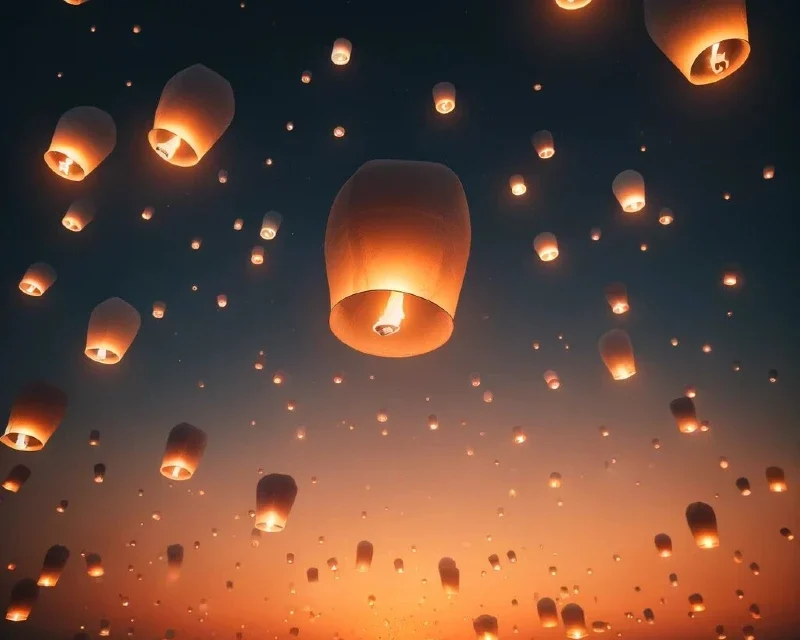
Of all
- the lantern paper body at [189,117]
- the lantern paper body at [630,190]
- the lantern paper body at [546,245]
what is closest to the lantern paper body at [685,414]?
the lantern paper body at [546,245]

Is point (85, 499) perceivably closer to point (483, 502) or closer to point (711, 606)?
point (483, 502)

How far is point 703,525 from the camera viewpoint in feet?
17.8

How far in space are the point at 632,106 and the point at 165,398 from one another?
627 cm

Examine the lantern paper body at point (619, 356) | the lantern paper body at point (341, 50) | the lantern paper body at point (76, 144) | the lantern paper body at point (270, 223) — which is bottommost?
the lantern paper body at point (619, 356)

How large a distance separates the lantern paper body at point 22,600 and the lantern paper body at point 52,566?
24 centimetres

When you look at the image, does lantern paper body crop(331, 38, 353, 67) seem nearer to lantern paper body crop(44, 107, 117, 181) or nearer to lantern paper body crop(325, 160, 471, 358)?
lantern paper body crop(44, 107, 117, 181)

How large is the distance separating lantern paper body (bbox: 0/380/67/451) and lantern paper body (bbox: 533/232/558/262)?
463 cm

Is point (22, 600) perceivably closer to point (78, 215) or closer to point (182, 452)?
point (182, 452)

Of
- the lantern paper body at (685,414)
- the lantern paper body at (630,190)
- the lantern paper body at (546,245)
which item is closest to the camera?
the lantern paper body at (630,190)

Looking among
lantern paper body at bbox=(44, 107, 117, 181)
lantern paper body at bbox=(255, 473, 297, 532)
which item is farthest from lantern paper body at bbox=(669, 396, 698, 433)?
lantern paper body at bbox=(44, 107, 117, 181)

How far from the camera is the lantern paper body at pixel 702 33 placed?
8.64 ft

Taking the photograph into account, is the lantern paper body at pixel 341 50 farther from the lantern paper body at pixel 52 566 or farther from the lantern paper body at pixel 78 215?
the lantern paper body at pixel 52 566

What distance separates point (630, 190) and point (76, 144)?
4515 millimetres

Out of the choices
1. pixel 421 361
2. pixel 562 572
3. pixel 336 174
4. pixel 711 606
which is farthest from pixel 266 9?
pixel 711 606
